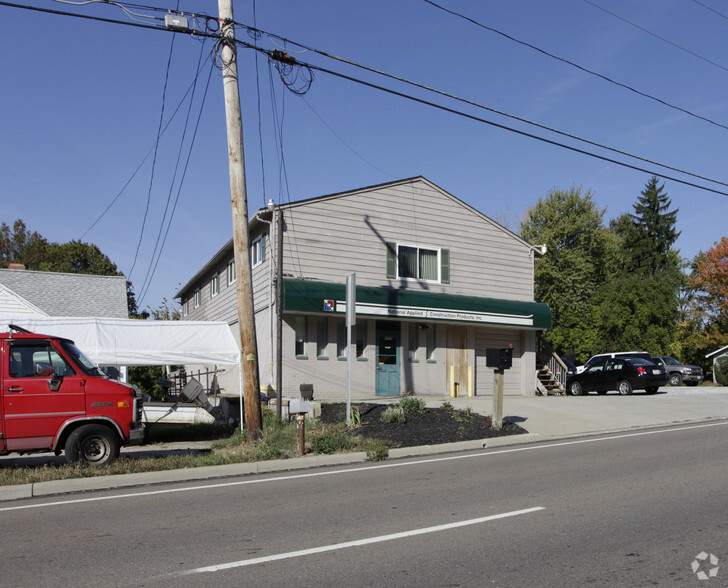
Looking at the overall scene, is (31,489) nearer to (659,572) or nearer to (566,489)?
(566,489)

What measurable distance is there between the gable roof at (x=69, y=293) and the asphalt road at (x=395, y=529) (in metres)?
14.6

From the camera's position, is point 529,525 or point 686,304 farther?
point 686,304

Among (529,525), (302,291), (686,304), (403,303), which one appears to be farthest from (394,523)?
(686,304)

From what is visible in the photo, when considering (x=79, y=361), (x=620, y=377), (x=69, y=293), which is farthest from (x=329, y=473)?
(x=620, y=377)

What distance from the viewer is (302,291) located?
61.7ft

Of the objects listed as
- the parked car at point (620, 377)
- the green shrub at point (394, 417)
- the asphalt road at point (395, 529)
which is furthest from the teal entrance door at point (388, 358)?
the asphalt road at point (395, 529)

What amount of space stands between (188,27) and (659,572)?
37.1ft

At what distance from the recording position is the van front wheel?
980cm

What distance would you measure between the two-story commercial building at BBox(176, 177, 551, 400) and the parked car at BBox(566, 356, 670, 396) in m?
3.19

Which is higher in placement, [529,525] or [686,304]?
[686,304]

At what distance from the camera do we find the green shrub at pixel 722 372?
108ft

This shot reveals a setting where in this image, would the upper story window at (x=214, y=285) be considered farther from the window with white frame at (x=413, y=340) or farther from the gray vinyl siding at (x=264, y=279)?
the window with white frame at (x=413, y=340)

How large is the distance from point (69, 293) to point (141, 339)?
10338 mm

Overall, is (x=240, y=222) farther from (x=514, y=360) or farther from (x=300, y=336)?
(x=514, y=360)
